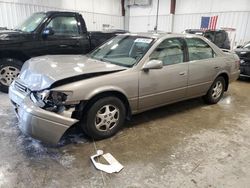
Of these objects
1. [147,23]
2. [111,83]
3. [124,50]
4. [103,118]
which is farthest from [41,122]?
[147,23]

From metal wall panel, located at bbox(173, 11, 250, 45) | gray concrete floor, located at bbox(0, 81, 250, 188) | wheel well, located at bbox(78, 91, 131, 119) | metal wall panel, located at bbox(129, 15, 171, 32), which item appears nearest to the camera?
gray concrete floor, located at bbox(0, 81, 250, 188)

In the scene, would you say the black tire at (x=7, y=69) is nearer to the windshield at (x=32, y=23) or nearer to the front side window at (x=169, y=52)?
the windshield at (x=32, y=23)

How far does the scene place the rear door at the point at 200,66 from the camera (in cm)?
386

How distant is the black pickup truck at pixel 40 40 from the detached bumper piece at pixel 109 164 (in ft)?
10.1

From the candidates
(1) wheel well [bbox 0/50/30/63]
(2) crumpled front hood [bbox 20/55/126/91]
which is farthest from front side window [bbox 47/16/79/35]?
(2) crumpled front hood [bbox 20/55/126/91]

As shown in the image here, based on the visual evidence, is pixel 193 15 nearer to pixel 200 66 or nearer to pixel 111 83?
pixel 200 66

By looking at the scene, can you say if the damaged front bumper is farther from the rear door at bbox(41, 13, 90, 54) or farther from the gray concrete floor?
the rear door at bbox(41, 13, 90, 54)

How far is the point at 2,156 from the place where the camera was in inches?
102

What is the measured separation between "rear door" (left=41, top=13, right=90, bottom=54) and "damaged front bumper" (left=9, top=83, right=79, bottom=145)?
267cm

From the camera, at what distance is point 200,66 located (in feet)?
13.0

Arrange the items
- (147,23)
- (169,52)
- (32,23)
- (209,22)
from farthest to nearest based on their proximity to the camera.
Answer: (147,23), (209,22), (32,23), (169,52)

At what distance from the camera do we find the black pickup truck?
457 centimetres

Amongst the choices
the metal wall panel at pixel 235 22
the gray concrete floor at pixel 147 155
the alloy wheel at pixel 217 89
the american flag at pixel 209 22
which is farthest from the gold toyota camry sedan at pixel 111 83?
the american flag at pixel 209 22

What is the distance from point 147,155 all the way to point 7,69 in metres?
3.57
